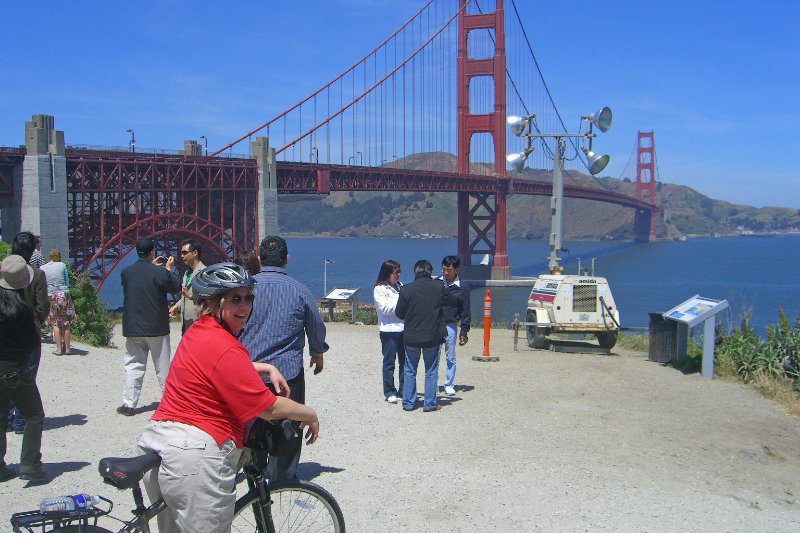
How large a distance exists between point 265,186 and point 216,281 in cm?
4119

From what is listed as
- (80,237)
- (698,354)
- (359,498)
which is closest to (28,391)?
(359,498)

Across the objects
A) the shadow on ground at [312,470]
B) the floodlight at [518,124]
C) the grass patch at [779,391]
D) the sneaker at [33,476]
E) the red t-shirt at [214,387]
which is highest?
the floodlight at [518,124]

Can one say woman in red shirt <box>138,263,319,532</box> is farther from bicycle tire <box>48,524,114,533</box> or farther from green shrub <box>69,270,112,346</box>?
green shrub <box>69,270,112,346</box>

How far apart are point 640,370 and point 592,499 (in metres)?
5.90

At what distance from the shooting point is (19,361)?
5.30 metres

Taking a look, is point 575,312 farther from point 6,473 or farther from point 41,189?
point 41,189

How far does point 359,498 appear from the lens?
5434mm

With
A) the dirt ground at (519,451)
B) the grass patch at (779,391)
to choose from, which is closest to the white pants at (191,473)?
the dirt ground at (519,451)

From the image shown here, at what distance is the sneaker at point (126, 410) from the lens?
7520 millimetres

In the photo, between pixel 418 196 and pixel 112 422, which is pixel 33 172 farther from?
pixel 418 196

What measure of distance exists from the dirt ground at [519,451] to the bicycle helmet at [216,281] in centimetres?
221

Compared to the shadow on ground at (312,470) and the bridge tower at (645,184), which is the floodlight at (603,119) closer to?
the shadow on ground at (312,470)

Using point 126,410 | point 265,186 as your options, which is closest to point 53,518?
point 126,410

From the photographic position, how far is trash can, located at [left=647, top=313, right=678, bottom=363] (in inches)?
462
